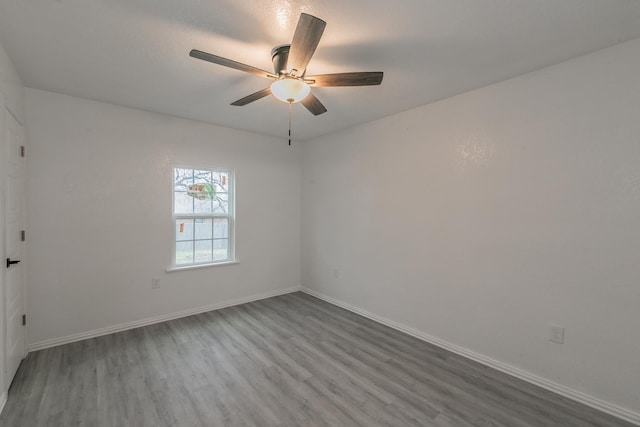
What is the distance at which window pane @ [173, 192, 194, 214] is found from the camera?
3.68 m

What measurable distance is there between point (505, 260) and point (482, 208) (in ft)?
1.69

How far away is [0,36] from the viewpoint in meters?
1.93

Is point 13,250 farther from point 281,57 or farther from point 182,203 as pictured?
point 281,57

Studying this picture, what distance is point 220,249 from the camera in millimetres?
4098

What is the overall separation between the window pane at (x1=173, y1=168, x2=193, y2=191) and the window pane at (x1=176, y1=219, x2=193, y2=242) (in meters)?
0.44

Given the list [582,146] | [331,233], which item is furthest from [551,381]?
[331,233]

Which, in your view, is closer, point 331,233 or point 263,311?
point 263,311

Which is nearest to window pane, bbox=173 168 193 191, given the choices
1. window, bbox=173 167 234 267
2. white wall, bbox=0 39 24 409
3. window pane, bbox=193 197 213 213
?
window, bbox=173 167 234 267

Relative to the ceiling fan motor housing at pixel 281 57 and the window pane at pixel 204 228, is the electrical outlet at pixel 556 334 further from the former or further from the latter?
the window pane at pixel 204 228

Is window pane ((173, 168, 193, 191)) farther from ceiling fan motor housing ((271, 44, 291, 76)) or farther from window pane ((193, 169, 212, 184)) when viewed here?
ceiling fan motor housing ((271, 44, 291, 76))

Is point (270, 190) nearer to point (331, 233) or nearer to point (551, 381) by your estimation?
point (331, 233)

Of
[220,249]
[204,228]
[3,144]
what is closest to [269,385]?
[220,249]

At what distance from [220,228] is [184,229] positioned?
0.50 metres

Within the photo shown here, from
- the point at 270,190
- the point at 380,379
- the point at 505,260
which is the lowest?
the point at 380,379
